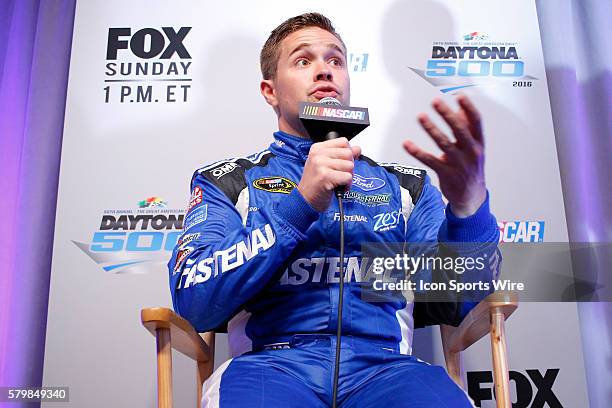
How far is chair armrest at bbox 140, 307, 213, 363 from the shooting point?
3.47 ft

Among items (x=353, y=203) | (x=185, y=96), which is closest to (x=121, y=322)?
(x=185, y=96)

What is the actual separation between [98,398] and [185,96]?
832 mm

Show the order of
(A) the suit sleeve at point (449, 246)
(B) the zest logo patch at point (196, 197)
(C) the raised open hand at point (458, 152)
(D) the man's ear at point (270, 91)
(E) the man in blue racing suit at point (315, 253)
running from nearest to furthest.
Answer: (C) the raised open hand at point (458, 152) < (E) the man in blue racing suit at point (315, 253) < (A) the suit sleeve at point (449, 246) < (B) the zest logo patch at point (196, 197) < (D) the man's ear at point (270, 91)

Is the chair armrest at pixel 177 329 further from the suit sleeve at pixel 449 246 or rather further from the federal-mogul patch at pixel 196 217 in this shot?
the suit sleeve at pixel 449 246

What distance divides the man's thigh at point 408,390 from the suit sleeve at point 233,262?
0.76 feet

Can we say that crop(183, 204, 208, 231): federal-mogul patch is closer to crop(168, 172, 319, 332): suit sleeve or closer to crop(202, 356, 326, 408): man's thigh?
crop(168, 172, 319, 332): suit sleeve

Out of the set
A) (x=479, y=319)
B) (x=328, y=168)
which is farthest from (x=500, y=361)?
(x=328, y=168)

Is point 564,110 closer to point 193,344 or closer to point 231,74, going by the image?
point 231,74

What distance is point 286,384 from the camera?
102 cm

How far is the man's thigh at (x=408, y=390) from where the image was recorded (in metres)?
0.97

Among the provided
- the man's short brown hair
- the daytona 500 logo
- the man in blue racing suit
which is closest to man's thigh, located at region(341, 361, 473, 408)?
the man in blue racing suit

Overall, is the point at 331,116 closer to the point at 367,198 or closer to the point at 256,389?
the point at 367,198

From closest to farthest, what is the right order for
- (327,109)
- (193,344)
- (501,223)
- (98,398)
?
(327,109), (193,344), (98,398), (501,223)

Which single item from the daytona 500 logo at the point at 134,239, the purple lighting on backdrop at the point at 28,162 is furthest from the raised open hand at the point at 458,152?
the purple lighting on backdrop at the point at 28,162
